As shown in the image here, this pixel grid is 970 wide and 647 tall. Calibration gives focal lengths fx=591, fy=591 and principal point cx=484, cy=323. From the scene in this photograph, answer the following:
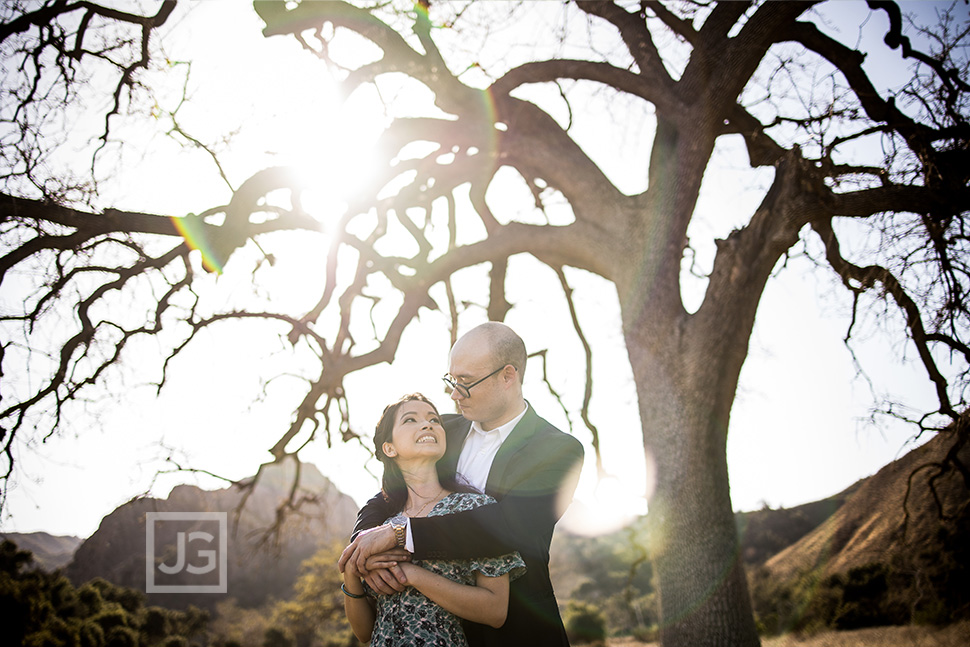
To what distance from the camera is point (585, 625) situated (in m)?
18.4

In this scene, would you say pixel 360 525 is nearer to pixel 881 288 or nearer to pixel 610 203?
pixel 610 203

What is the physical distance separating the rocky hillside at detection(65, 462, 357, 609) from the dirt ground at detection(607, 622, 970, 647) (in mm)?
5793

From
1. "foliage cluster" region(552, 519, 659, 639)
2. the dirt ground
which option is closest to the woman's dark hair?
the dirt ground

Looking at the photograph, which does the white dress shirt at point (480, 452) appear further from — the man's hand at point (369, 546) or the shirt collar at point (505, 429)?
the man's hand at point (369, 546)

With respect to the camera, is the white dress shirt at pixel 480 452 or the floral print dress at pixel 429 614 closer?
the floral print dress at pixel 429 614

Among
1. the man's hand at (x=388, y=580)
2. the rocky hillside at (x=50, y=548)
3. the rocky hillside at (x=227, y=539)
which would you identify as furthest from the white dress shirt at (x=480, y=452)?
the rocky hillside at (x=50, y=548)

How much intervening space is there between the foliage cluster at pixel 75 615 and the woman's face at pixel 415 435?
9892mm

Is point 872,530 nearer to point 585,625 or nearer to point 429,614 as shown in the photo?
point 585,625

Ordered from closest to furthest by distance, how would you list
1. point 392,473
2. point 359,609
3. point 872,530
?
point 359,609 → point 392,473 → point 872,530

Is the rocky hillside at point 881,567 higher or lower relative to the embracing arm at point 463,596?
lower

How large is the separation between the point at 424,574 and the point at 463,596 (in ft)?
0.48

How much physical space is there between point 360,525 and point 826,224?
5.56 m

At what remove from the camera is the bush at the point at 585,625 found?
1781 centimetres

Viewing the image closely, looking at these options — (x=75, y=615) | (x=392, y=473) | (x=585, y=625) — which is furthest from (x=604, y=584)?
(x=392, y=473)
